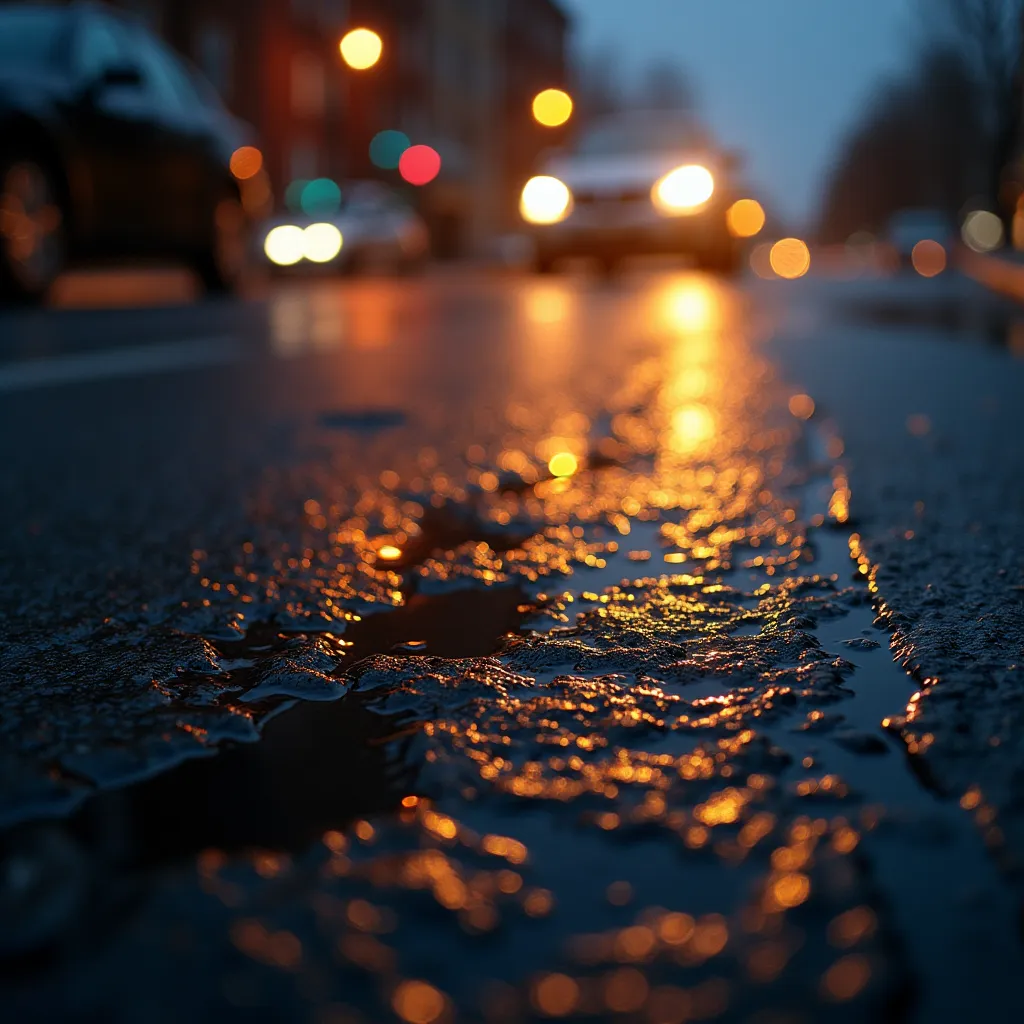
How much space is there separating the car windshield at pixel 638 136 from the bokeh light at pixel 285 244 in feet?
21.1

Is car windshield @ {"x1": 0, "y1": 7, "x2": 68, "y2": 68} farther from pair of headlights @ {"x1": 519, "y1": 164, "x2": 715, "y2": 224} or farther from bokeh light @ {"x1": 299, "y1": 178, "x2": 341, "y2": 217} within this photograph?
bokeh light @ {"x1": 299, "y1": 178, "x2": 341, "y2": 217}

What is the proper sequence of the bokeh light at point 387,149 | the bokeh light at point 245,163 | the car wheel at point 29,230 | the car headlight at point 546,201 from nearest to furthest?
the car wheel at point 29,230, the bokeh light at point 245,163, the car headlight at point 546,201, the bokeh light at point 387,149

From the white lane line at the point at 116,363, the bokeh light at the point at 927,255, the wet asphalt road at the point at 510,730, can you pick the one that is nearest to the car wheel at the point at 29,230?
the white lane line at the point at 116,363

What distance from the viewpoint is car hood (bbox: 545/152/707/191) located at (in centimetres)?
1499

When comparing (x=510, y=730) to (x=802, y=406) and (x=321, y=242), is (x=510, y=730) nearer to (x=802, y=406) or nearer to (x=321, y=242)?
(x=802, y=406)

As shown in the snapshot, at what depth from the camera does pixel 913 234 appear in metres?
39.8

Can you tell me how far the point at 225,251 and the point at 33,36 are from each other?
2.67m

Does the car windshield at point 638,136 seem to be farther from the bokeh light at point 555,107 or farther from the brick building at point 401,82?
the bokeh light at point 555,107

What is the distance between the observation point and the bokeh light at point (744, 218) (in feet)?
52.4

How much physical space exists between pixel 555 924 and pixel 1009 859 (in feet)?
1.23

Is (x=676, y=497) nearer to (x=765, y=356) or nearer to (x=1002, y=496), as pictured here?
(x=1002, y=496)

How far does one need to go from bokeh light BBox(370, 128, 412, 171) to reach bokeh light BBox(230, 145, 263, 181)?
36009 mm

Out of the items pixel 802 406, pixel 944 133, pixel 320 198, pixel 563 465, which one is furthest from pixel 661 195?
pixel 944 133

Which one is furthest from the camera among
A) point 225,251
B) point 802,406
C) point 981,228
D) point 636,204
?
point 981,228
